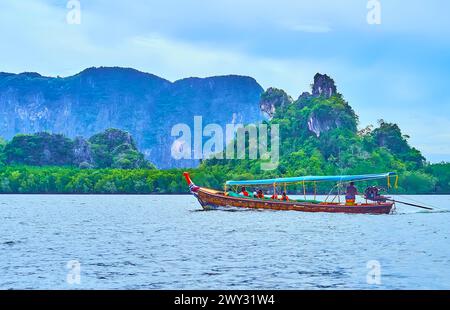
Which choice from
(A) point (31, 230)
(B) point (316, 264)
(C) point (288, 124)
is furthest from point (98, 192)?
(B) point (316, 264)

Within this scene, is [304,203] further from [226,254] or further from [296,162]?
[296,162]

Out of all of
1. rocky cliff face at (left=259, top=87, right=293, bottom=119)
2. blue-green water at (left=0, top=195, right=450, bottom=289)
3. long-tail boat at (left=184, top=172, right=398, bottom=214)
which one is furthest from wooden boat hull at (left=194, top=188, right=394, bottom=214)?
rocky cliff face at (left=259, top=87, right=293, bottom=119)

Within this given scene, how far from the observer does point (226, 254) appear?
1480 inches

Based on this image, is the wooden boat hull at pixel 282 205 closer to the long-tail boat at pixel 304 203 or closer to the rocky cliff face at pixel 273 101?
the long-tail boat at pixel 304 203

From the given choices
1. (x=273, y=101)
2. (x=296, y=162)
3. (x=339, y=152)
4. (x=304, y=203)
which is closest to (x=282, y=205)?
(x=304, y=203)

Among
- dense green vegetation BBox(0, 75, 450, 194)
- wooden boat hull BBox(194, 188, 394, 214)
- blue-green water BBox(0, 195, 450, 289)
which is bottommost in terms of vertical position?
blue-green water BBox(0, 195, 450, 289)

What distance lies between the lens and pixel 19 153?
17388cm

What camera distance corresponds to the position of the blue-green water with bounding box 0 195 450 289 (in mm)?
28719

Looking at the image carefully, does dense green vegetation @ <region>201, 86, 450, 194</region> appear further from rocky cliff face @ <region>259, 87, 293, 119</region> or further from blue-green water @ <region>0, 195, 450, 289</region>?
blue-green water @ <region>0, 195, 450, 289</region>

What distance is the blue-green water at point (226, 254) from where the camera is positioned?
2872 centimetres
